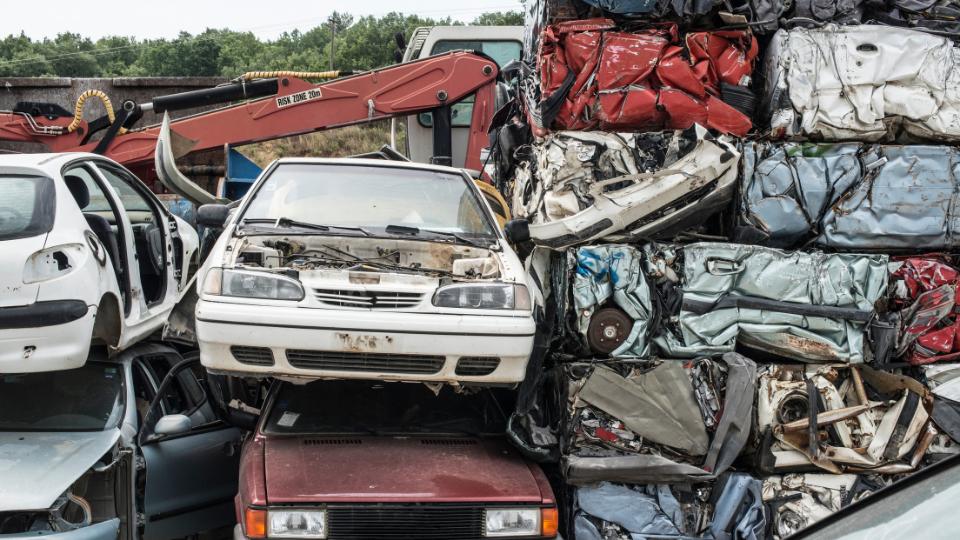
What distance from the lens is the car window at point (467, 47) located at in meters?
10.8

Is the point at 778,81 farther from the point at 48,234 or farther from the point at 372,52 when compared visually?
the point at 372,52

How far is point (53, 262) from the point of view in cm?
519

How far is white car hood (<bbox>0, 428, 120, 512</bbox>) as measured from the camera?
13.8 ft

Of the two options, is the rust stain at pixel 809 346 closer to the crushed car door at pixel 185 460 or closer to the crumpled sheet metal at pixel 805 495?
the crumpled sheet metal at pixel 805 495

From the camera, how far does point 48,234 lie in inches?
206

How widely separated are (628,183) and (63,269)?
3.57m

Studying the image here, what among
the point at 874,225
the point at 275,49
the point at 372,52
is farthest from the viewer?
the point at 275,49

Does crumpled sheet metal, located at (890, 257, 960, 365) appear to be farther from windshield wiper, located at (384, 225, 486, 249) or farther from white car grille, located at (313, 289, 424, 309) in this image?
white car grille, located at (313, 289, 424, 309)

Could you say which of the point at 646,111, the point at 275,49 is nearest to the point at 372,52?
the point at 275,49

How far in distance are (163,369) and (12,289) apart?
1.43m

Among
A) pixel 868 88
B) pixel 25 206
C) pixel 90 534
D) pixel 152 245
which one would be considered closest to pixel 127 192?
pixel 152 245

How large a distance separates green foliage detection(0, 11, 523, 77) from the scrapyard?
35832 mm

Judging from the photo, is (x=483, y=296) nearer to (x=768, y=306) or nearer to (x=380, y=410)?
(x=380, y=410)

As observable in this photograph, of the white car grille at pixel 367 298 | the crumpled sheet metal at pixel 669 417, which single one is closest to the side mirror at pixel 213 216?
the white car grille at pixel 367 298
